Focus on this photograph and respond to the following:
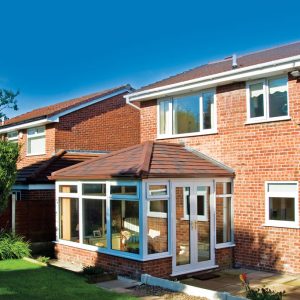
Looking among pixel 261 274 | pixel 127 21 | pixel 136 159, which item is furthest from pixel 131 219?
pixel 127 21

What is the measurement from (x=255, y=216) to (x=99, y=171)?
15.2 ft

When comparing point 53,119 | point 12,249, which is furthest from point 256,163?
point 53,119

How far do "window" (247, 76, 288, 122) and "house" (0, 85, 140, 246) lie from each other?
836 cm

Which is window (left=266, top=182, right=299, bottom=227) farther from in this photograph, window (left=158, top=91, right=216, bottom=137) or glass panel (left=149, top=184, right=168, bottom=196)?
glass panel (left=149, top=184, right=168, bottom=196)

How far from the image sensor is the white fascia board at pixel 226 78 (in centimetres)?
1205

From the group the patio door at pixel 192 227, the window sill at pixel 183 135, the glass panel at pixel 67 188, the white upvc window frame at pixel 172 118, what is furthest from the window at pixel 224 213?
the glass panel at pixel 67 188

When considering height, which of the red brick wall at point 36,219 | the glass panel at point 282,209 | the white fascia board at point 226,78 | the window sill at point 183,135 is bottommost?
the red brick wall at point 36,219

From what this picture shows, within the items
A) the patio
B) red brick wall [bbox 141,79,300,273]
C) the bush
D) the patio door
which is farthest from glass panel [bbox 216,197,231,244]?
the bush

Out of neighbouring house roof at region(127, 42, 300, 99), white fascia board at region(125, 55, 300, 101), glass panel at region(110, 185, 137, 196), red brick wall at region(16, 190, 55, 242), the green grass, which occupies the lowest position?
the green grass

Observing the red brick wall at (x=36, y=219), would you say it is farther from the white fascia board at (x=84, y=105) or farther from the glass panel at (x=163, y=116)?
the glass panel at (x=163, y=116)

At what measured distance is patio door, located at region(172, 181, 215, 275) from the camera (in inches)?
477

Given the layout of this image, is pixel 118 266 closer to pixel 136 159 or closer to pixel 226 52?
pixel 136 159

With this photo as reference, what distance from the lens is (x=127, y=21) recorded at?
18.9 m

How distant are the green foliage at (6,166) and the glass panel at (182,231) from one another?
5358 millimetres
